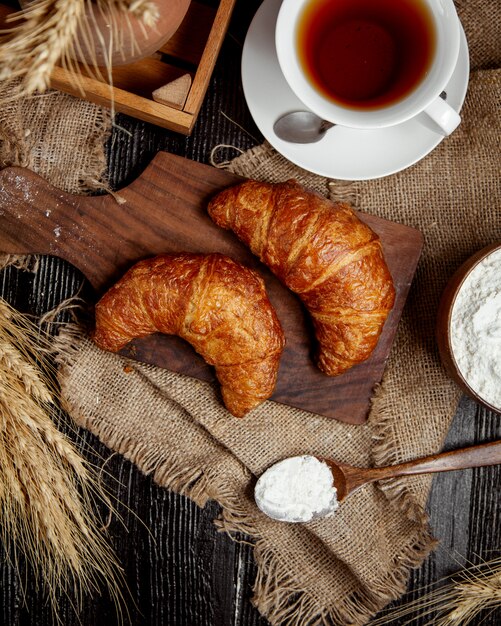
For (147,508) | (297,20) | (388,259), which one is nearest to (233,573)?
(147,508)

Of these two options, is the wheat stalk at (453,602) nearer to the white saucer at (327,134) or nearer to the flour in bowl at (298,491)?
the flour in bowl at (298,491)

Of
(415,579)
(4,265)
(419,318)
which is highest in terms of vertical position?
(4,265)

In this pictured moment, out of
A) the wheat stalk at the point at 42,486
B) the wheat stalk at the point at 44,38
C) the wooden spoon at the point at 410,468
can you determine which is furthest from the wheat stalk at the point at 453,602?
the wheat stalk at the point at 44,38

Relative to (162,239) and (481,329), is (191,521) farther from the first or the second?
(481,329)

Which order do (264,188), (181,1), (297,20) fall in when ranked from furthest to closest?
(264,188), (297,20), (181,1)

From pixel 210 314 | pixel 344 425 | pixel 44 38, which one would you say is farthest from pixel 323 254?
pixel 44 38

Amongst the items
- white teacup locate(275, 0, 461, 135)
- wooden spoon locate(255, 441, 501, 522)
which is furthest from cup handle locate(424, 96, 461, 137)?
wooden spoon locate(255, 441, 501, 522)

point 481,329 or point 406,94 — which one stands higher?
point 406,94

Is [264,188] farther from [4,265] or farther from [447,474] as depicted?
[447,474]
